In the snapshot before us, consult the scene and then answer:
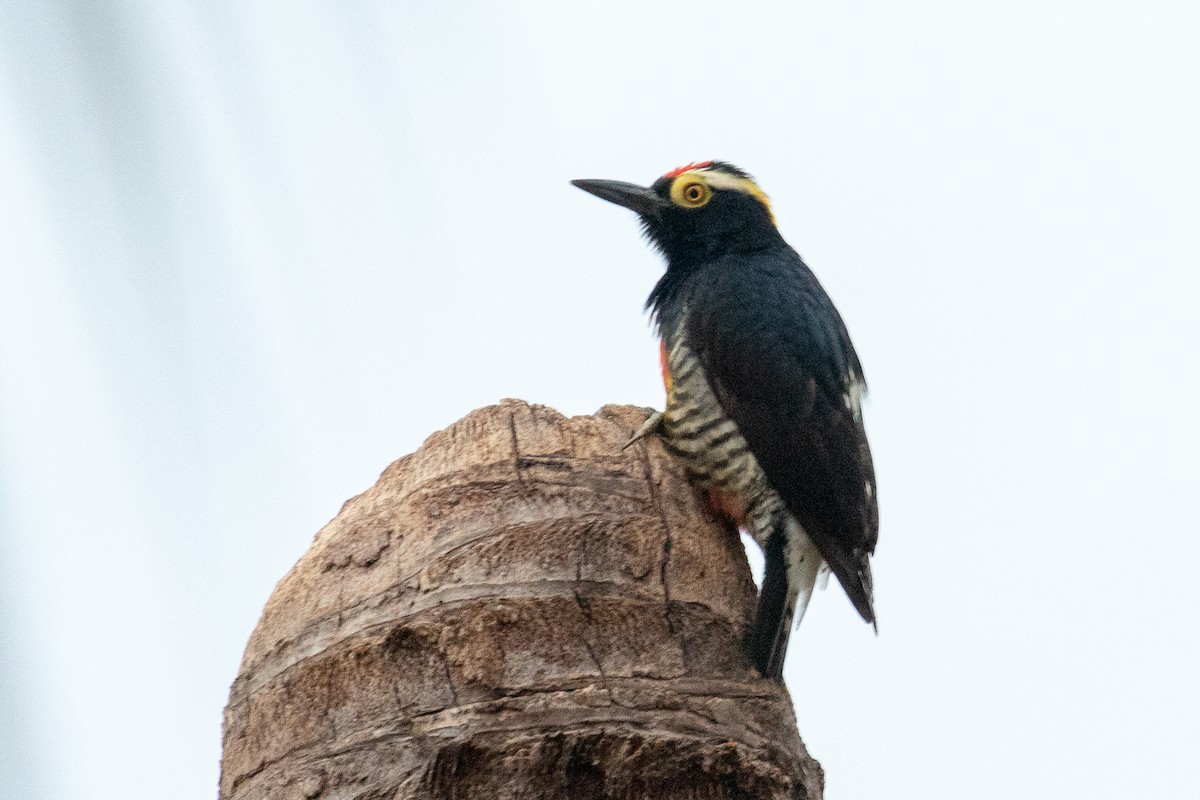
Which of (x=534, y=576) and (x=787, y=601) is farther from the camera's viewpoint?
(x=787, y=601)

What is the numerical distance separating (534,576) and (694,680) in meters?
0.47

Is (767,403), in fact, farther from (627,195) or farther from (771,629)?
(627,195)

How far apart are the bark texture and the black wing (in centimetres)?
78

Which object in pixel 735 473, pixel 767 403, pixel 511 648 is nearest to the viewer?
pixel 511 648

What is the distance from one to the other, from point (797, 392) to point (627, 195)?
159 cm

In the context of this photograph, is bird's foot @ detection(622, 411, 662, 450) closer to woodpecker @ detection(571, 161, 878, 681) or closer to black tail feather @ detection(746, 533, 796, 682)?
woodpecker @ detection(571, 161, 878, 681)

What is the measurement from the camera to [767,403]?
4.66m

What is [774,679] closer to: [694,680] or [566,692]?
[694,680]

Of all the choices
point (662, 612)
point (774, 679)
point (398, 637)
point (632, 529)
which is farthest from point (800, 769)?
point (398, 637)

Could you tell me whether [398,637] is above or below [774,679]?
above

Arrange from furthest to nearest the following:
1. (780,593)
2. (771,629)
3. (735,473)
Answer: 1. (735,473)
2. (780,593)
3. (771,629)

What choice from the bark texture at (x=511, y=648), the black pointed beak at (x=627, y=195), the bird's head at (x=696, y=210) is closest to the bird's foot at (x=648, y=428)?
the bark texture at (x=511, y=648)

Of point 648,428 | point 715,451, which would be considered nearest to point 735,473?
point 715,451

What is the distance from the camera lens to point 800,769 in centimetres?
321
